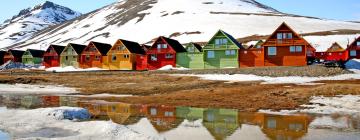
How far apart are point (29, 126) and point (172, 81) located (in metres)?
30.5

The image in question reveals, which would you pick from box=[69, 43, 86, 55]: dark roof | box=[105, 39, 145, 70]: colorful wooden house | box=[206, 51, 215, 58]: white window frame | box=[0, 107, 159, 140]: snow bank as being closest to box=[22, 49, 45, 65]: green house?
box=[69, 43, 86, 55]: dark roof

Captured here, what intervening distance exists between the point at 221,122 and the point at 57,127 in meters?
8.84

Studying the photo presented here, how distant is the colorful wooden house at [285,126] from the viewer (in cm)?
1774

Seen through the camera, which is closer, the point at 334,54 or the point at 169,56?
the point at 169,56

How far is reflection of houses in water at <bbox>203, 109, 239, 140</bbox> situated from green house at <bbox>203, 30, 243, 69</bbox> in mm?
45877

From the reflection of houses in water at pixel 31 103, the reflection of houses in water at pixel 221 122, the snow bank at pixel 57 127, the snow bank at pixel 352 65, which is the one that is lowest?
the reflection of houses in water at pixel 221 122

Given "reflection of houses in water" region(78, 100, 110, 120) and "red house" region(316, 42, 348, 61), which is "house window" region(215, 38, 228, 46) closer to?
"red house" region(316, 42, 348, 61)

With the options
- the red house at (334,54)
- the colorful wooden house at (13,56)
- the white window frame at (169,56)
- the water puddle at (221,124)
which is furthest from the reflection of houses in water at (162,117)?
the colorful wooden house at (13,56)

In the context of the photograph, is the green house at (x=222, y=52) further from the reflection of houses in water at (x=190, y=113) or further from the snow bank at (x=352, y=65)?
the reflection of houses in water at (x=190, y=113)

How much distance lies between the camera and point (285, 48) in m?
66.2

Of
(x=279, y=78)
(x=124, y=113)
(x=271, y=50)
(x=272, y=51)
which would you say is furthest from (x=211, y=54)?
(x=124, y=113)

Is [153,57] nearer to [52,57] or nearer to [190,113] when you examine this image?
[52,57]

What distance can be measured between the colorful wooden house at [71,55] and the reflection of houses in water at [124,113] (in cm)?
6964

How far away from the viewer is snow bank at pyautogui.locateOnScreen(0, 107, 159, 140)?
54.8ft
